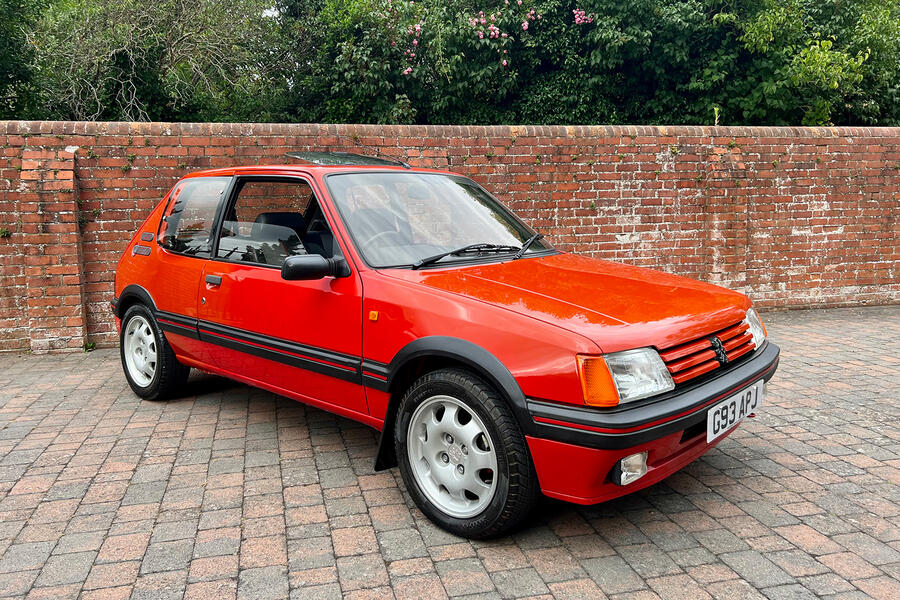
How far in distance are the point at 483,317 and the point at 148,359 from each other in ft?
10.9

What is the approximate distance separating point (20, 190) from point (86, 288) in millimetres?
1135

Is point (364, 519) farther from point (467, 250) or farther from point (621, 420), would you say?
point (467, 250)

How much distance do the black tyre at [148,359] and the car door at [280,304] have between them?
682mm

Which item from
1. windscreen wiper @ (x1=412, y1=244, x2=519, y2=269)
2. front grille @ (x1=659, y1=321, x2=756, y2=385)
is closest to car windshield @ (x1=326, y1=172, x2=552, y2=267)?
windscreen wiper @ (x1=412, y1=244, x2=519, y2=269)

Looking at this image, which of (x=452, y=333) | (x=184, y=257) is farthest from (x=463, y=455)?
(x=184, y=257)

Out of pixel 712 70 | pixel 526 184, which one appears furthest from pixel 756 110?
pixel 526 184

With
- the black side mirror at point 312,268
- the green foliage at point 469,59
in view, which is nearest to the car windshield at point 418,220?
the black side mirror at point 312,268

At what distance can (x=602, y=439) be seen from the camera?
2521 millimetres

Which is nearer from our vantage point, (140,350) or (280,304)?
(280,304)

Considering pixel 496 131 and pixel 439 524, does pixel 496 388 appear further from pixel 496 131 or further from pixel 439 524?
pixel 496 131

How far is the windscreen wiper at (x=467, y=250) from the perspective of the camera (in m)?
3.45

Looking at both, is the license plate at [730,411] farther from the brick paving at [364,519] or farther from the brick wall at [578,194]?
the brick wall at [578,194]

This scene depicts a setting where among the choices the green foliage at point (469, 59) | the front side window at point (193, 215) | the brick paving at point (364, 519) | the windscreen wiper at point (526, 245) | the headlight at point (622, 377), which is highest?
the green foliage at point (469, 59)

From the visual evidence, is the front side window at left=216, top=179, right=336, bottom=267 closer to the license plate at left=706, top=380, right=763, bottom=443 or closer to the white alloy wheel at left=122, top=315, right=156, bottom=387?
the white alloy wheel at left=122, top=315, right=156, bottom=387
